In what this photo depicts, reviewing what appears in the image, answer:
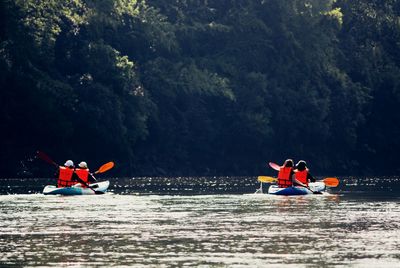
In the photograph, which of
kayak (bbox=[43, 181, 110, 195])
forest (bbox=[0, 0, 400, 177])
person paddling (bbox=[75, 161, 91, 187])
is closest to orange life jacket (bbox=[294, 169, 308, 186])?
kayak (bbox=[43, 181, 110, 195])

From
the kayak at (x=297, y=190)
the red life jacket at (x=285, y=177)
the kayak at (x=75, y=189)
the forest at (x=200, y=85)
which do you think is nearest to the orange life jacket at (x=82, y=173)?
the kayak at (x=75, y=189)

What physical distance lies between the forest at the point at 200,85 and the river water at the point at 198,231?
32.0 metres

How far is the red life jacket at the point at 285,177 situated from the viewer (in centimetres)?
4741

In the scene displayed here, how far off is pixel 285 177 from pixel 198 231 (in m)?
17.9

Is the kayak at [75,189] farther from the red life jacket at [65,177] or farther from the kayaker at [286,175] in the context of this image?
the kayaker at [286,175]

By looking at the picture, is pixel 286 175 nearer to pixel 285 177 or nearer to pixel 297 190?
pixel 285 177

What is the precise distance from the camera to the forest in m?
76.0

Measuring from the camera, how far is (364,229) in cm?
3047

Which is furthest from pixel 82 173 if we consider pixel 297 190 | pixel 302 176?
pixel 302 176

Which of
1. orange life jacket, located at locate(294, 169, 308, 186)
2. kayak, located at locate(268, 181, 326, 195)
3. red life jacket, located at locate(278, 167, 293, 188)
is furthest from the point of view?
orange life jacket, located at locate(294, 169, 308, 186)

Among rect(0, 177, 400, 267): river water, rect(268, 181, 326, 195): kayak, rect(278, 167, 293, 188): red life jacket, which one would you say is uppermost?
rect(278, 167, 293, 188): red life jacket

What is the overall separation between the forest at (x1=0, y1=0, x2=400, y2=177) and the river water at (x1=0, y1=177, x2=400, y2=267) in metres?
32.0

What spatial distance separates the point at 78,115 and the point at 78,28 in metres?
6.19

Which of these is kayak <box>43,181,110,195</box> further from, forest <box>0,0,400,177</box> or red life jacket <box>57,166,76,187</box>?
forest <box>0,0,400,177</box>
